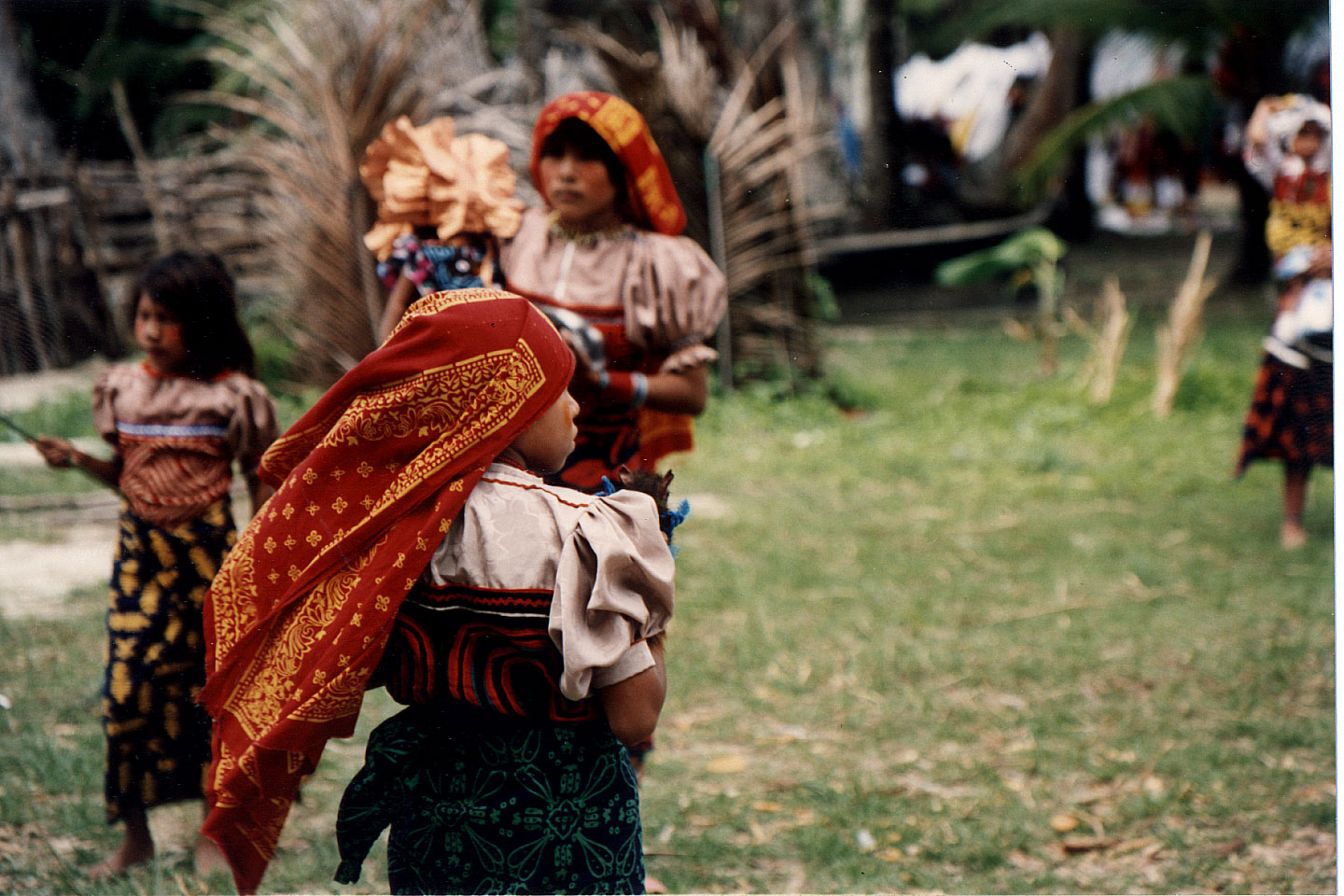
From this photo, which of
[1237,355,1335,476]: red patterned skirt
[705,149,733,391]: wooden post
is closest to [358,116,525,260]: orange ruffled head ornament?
[1237,355,1335,476]: red patterned skirt

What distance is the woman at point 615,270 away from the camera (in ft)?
9.65

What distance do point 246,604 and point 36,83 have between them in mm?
10118

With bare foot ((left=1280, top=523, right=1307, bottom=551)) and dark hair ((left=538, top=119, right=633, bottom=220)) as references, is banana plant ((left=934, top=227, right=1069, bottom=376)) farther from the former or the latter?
dark hair ((left=538, top=119, right=633, bottom=220))

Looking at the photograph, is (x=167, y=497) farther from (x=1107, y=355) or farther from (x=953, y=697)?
(x=1107, y=355)

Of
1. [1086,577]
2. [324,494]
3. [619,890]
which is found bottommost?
[1086,577]

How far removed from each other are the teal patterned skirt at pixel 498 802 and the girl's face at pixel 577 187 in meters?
1.37

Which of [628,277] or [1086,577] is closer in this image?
[628,277]

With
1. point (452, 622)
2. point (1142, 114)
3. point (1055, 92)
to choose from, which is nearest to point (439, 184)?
point (452, 622)

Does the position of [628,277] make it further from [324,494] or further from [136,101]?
[136,101]

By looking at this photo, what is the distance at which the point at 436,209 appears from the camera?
9.57ft

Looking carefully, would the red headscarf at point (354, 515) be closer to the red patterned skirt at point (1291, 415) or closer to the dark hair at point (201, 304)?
the dark hair at point (201, 304)

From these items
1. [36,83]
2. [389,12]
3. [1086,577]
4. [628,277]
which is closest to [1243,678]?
[1086,577]

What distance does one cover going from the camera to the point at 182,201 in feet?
30.8

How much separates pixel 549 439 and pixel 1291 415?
4.83m
